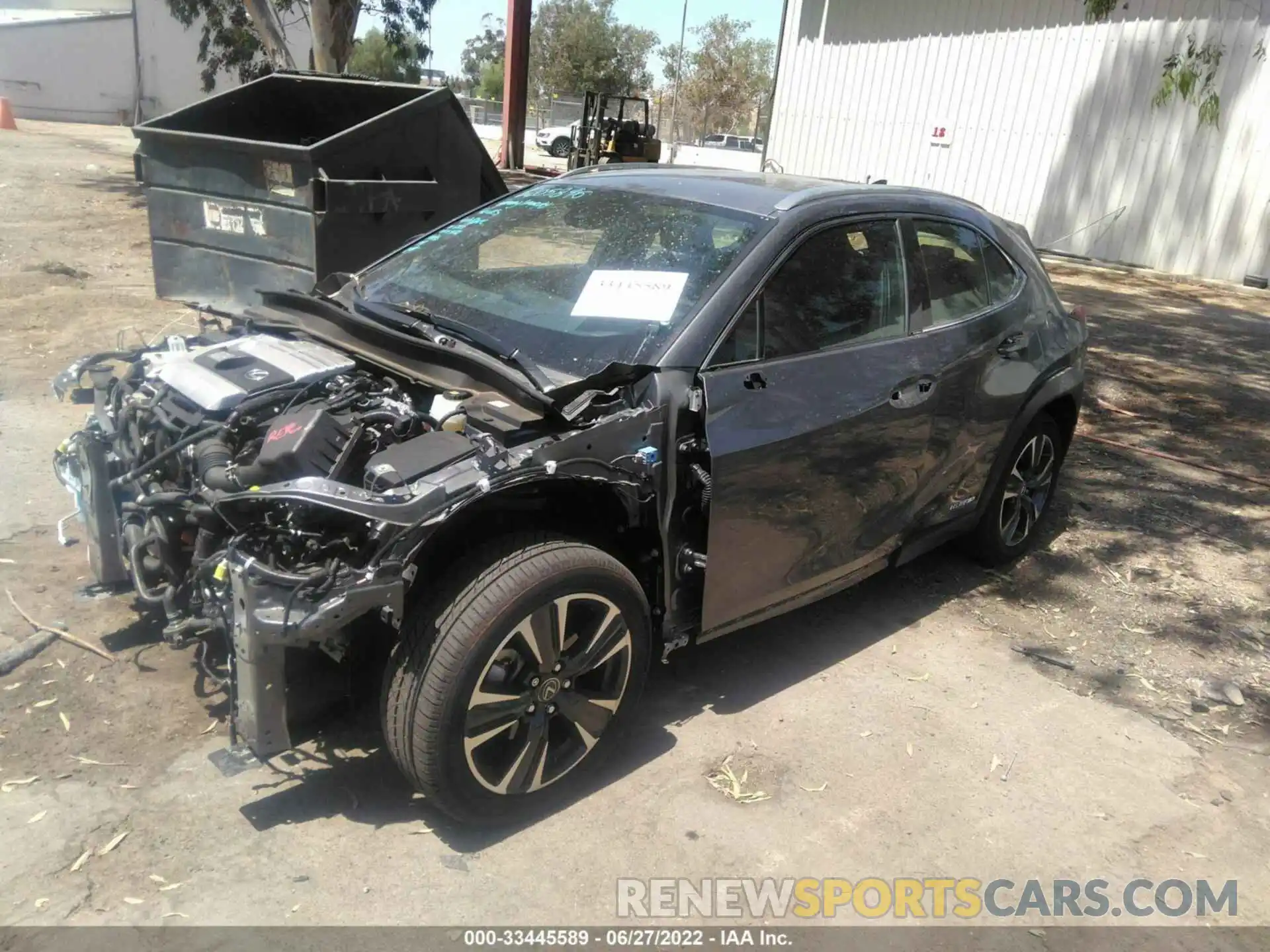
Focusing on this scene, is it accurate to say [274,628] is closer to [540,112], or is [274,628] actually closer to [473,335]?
[473,335]

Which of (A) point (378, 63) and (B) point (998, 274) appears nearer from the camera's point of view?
(B) point (998, 274)

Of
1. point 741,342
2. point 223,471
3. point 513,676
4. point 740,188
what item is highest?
point 740,188

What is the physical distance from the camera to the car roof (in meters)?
3.83

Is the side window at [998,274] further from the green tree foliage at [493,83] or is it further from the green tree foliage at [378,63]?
the green tree foliage at [493,83]

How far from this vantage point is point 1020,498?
16.6 feet

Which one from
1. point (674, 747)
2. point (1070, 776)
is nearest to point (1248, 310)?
point (1070, 776)

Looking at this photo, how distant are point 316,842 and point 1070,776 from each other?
2567mm

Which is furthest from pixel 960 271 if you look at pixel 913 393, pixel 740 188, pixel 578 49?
pixel 578 49

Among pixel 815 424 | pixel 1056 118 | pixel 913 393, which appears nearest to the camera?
pixel 815 424

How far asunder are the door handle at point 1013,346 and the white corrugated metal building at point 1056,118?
12.1m

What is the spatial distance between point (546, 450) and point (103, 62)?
142 ft

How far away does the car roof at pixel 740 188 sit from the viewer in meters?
3.83

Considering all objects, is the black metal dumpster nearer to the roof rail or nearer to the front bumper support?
the roof rail

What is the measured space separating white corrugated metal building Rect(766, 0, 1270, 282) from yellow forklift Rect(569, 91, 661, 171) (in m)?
6.09
